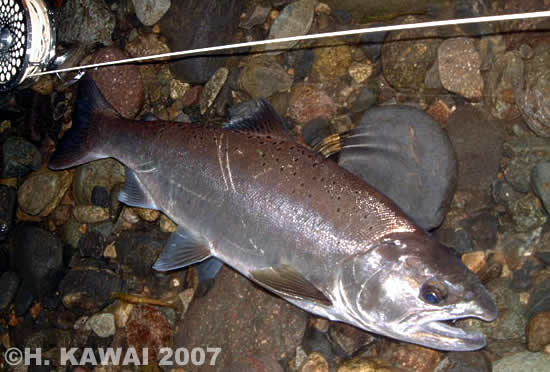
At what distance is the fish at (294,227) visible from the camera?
248 centimetres

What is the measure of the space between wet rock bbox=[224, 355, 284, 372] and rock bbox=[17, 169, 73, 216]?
2.32 meters

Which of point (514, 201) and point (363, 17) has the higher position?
point (363, 17)

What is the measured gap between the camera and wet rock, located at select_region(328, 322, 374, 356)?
10.2ft

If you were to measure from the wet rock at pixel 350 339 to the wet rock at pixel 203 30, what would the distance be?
234cm

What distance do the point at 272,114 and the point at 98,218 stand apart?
6.82ft

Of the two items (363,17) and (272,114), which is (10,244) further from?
(363,17)

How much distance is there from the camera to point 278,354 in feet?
10.5

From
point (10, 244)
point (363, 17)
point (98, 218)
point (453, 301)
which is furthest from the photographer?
point (10, 244)

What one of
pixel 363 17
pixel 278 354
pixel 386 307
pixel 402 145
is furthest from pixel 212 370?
pixel 363 17

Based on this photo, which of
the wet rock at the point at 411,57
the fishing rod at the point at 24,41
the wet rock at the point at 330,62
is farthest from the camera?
the fishing rod at the point at 24,41

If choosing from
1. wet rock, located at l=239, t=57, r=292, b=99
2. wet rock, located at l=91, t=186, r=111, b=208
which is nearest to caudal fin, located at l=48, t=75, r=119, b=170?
wet rock, located at l=91, t=186, r=111, b=208

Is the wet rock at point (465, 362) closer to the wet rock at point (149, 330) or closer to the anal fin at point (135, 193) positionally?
the wet rock at point (149, 330)

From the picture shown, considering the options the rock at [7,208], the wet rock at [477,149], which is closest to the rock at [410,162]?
the wet rock at [477,149]

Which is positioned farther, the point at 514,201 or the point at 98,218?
the point at 98,218
